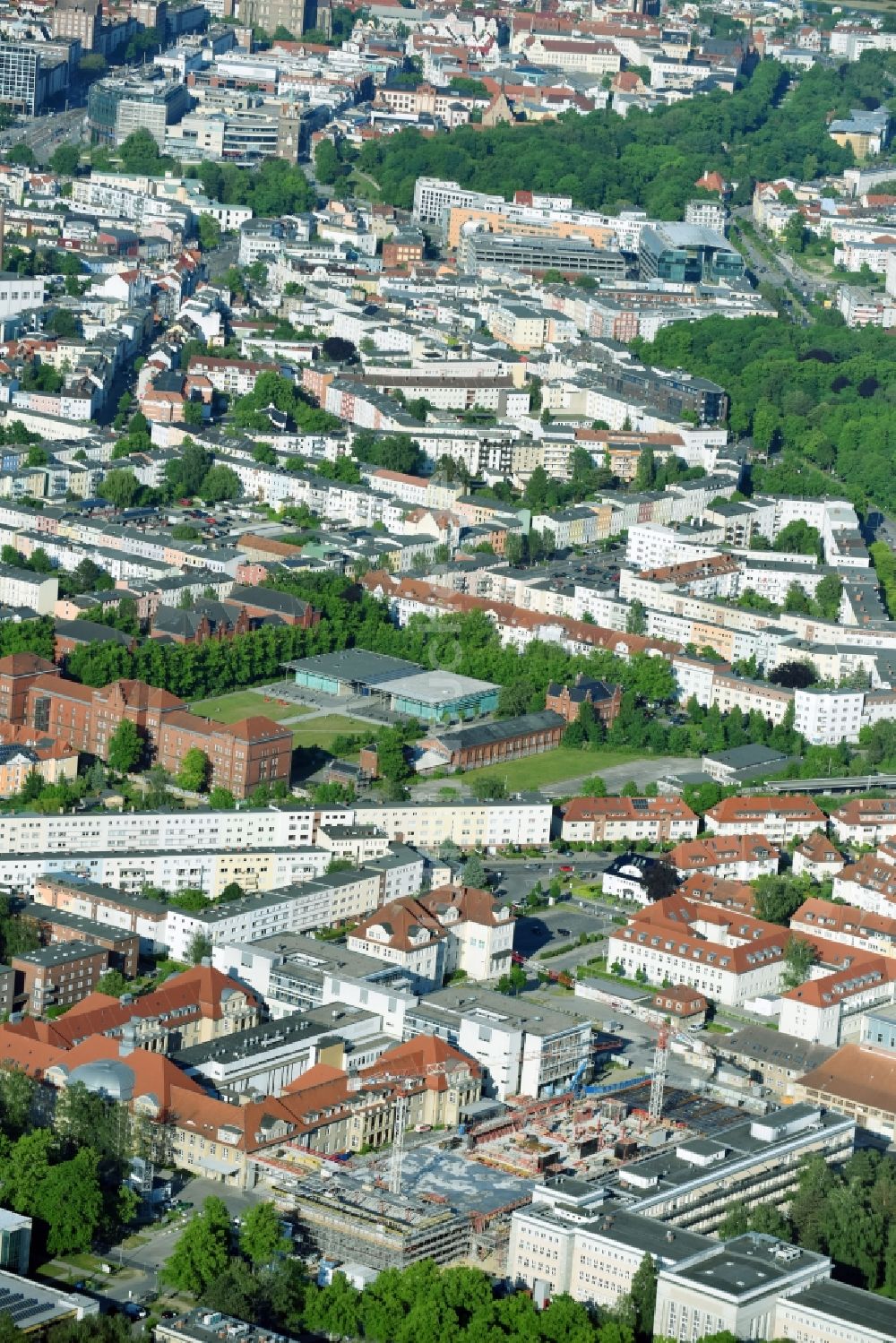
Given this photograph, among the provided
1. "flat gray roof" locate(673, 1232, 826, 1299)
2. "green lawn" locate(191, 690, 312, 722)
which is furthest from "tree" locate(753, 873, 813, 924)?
"flat gray roof" locate(673, 1232, 826, 1299)

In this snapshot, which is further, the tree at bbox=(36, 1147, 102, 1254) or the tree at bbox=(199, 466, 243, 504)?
the tree at bbox=(199, 466, 243, 504)

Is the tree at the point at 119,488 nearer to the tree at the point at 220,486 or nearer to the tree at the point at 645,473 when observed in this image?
the tree at the point at 220,486

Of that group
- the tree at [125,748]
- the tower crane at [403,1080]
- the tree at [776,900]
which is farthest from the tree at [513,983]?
the tree at [125,748]

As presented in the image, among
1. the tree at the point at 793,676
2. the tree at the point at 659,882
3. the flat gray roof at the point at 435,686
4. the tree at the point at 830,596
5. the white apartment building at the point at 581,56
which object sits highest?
Result: the white apartment building at the point at 581,56

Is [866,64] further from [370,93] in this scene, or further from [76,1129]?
[76,1129]

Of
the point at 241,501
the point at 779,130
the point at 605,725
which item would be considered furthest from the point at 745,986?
the point at 779,130

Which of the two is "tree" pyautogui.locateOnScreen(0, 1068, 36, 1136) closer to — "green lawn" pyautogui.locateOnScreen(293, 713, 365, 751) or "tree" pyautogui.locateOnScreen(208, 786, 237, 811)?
"tree" pyautogui.locateOnScreen(208, 786, 237, 811)
